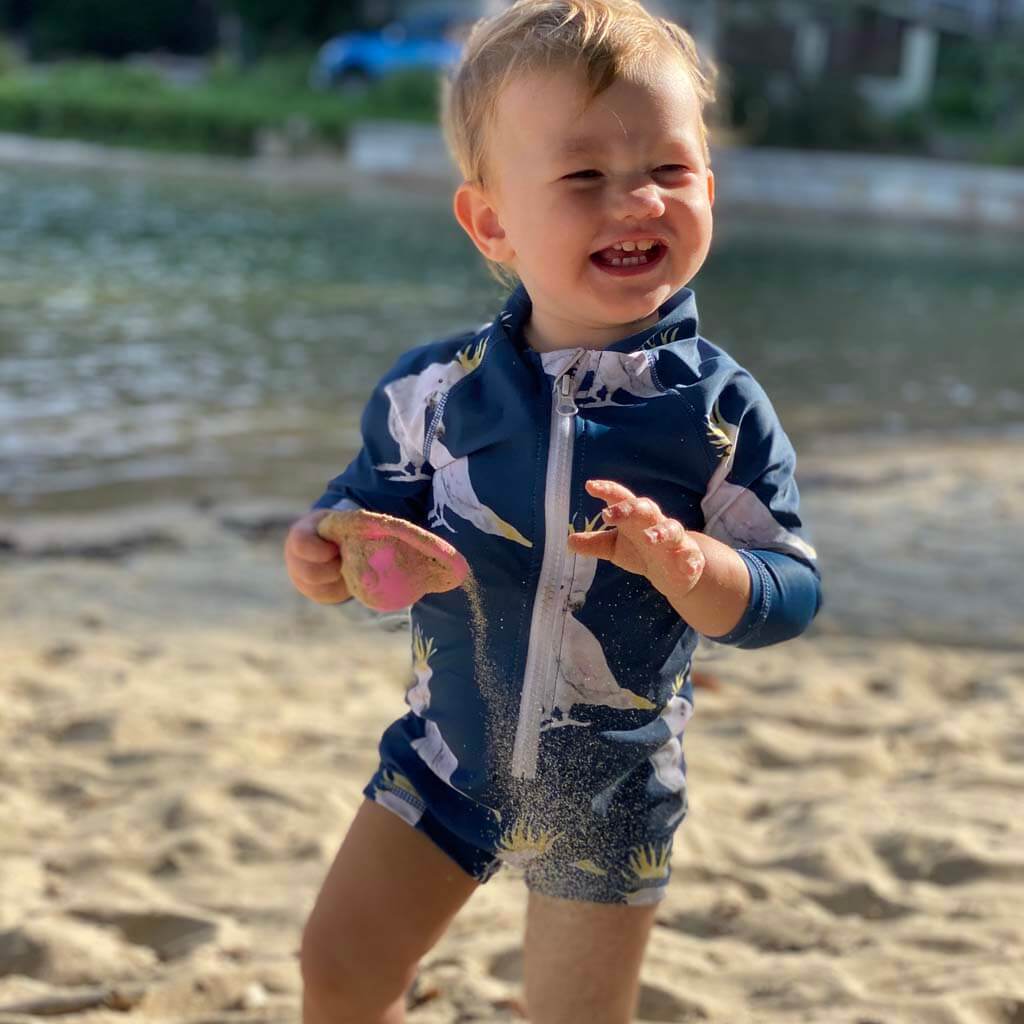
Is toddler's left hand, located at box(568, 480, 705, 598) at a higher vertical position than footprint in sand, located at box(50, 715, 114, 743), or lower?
higher

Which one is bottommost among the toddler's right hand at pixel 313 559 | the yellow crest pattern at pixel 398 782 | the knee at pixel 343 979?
the knee at pixel 343 979

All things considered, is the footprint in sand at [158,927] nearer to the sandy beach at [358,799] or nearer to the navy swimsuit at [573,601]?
the sandy beach at [358,799]

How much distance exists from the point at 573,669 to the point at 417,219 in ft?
57.7

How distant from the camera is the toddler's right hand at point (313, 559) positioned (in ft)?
6.52

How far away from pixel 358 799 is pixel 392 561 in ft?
5.08

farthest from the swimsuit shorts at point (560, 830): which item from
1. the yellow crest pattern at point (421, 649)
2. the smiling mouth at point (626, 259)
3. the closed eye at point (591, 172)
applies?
the closed eye at point (591, 172)

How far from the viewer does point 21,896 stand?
2834mm

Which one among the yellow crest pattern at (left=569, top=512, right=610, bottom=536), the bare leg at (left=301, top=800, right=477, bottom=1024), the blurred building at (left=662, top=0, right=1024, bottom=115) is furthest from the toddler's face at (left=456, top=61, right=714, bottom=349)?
the blurred building at (left=662, top=0, right=1024, bottom=115)

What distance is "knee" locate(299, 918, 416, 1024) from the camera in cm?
192

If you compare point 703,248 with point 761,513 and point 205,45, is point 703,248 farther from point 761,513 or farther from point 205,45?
point 205,45

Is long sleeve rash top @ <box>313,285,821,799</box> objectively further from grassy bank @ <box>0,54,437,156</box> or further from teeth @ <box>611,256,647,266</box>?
grassy bank @ <box>0,54,437,156</box>

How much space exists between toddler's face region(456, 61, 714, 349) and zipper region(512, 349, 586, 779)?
0.34 ft

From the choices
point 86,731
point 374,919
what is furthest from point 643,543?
point 86,731

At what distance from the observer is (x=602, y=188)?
1.87 metres
